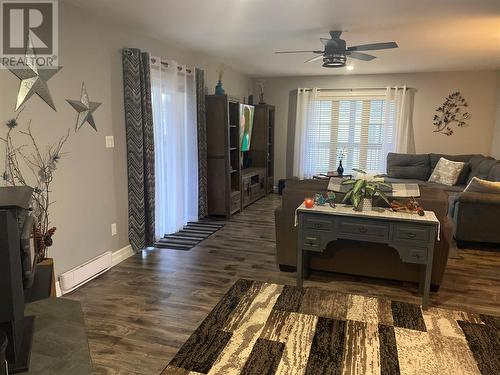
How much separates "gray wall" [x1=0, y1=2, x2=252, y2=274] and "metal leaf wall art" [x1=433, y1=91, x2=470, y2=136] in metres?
5.31

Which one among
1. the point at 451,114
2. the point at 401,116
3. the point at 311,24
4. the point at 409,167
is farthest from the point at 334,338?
the point at 451,114

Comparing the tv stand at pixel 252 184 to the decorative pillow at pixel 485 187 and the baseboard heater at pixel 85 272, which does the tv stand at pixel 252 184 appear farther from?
the decorative pillow at pixel 485 187

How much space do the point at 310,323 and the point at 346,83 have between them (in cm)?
554

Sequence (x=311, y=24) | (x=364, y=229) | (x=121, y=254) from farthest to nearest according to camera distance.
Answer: (x=121, y=254), (x=311, y=24), (x=364, y=229)

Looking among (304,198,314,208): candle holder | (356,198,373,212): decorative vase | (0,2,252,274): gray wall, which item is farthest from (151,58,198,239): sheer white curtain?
(356,198,373,212): decorative vase

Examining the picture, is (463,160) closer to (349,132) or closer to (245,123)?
(349,132)

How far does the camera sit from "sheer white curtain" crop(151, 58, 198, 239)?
14.3 ft

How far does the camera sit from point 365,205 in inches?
120

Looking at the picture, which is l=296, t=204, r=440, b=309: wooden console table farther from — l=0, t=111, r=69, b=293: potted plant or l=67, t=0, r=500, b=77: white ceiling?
l=0, t=111, r=69, b=293: potted plant

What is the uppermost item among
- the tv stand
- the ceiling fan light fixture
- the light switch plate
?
the ceiling fan light fixture

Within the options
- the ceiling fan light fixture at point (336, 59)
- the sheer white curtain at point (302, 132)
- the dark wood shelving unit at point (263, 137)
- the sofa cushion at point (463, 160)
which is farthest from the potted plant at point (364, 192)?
the sheer white curtain at point (302, 132)

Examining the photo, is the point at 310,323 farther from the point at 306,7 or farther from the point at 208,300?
the point at 306,7

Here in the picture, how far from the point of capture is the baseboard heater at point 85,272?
10.1 feet

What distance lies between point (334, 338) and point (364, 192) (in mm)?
1171
